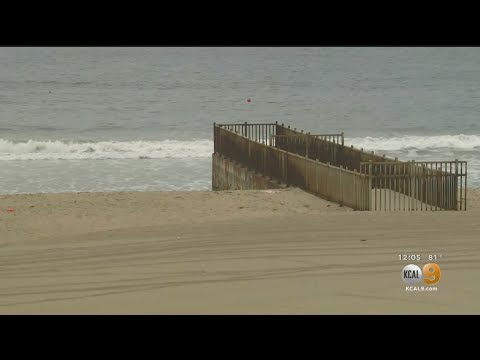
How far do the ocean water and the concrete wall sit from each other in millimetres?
4120

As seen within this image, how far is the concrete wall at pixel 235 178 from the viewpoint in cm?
2491

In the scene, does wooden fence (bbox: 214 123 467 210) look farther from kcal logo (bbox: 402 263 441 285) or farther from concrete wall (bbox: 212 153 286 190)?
kcal logo (bbox: 402 263 441 285)

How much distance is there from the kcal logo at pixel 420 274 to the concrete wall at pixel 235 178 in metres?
11.9

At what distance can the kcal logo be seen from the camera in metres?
11.4

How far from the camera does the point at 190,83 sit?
3292 inches

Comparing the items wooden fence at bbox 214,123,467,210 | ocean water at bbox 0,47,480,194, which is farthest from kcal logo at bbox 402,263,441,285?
ocean water at bbox 0,47,480,194

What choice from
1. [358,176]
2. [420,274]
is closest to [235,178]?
[358,176]

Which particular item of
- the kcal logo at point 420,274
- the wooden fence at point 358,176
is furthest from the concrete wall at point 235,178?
the kcal logo at point 420,274

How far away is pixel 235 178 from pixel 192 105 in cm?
4329

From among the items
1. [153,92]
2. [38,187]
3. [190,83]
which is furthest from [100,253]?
[190,83]

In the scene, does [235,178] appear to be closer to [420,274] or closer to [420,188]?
[420,188]

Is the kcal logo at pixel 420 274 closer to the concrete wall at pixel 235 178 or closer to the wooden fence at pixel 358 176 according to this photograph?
the wooden fence at pixel 358 176

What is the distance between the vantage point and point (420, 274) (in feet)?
37.5

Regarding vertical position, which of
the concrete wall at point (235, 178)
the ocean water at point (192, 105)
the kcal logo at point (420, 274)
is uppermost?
the ocean water at point (192, 105)
